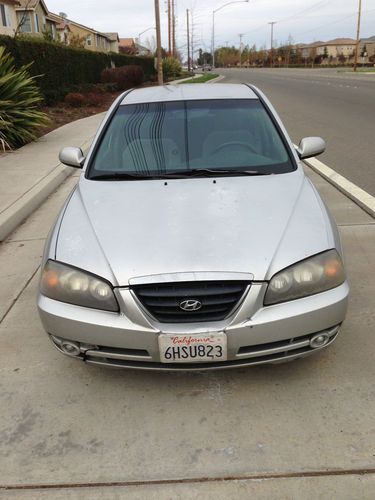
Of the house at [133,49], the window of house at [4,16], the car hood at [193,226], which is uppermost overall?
the window of house at [4,16]

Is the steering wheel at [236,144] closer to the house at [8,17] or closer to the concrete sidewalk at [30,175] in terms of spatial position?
the concrete sidewalk at [30,175]

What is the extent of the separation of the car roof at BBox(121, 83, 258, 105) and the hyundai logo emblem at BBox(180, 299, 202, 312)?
219 centimetres

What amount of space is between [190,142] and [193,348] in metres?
1.82

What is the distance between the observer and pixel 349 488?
6.90 feet

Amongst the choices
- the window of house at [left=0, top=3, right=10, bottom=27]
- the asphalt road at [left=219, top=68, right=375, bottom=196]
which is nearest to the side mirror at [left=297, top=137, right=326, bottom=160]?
the asphalt road at [left=219, top=68, right=375, bottom=196]

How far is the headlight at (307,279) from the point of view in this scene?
245 cm

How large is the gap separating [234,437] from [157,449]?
1.25 ft

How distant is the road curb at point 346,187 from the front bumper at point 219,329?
133 inches

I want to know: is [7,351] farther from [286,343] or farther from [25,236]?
[25,236]

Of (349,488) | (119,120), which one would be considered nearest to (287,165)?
(119,120)

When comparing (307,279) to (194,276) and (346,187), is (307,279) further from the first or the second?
(346,187)

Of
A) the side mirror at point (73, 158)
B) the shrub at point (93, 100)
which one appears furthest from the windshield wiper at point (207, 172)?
the shrub at point (93, 100)

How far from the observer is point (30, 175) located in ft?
24.9

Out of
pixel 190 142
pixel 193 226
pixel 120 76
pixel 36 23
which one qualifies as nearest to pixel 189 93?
pixel 190 142
